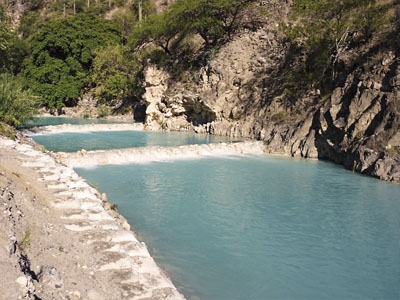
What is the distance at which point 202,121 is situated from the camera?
28.9 metres

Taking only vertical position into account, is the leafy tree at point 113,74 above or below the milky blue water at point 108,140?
above

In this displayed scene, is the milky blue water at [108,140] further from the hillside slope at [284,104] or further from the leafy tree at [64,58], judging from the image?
the leafy tree at [64,58]

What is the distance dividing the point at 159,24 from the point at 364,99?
1941 cm

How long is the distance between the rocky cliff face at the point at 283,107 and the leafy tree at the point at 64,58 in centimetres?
1145

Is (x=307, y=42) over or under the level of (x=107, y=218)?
over

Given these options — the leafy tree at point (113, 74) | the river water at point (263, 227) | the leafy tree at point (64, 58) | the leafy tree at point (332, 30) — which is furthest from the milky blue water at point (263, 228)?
the leafy tree at point (64, 58)

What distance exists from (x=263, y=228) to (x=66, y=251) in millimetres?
5091

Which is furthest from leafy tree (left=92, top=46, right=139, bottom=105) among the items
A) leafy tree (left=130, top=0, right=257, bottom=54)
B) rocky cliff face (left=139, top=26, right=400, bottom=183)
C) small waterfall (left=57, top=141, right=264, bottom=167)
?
small waterfall (left=57, top=141, right=264, bottom=167)

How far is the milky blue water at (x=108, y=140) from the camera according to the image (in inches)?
760

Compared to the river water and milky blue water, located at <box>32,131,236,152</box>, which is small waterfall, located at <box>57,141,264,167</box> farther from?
milky blue water, located at <box>32,131,236,152</box>

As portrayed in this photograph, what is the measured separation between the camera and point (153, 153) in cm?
1750

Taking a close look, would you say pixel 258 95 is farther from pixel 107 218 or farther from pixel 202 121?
pixel 107 218

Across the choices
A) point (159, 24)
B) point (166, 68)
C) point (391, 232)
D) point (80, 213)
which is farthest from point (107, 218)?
point (159, 24)

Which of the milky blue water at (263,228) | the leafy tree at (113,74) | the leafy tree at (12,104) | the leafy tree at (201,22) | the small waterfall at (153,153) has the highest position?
the leafy tree at (201,22)
